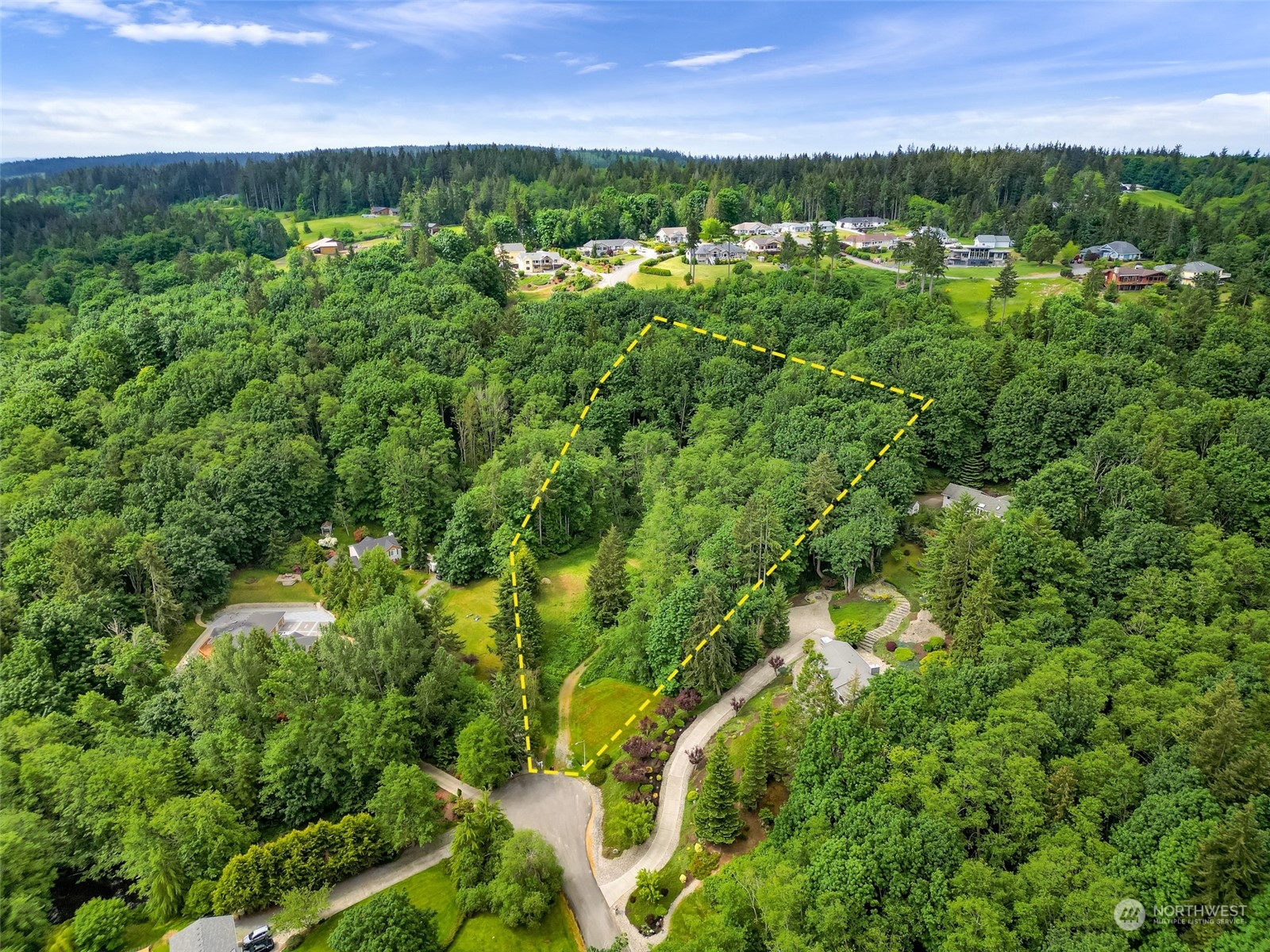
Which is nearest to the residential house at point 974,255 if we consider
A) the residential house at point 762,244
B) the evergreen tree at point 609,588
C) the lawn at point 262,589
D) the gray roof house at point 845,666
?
the residential house at point 762,244

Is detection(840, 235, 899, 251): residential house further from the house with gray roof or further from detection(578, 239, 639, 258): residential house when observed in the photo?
the house with gray roof

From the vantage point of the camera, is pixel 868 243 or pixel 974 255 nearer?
pixel 974 255

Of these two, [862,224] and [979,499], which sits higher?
[862,224]

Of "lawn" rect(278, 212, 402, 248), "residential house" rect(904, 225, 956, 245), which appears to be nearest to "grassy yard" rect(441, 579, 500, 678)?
"residential house" rect(904, 225, 956, 245)

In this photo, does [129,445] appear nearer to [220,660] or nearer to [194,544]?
[194,544]

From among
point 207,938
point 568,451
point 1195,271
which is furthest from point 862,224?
point 207,938

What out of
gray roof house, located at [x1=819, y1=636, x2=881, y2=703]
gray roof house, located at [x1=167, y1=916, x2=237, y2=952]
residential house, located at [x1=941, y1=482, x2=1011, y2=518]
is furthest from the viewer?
residential house, located at [x1=941, y1=482, x2=1011, y2=518]

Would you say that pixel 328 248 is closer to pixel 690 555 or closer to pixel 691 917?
pixel 690 555
